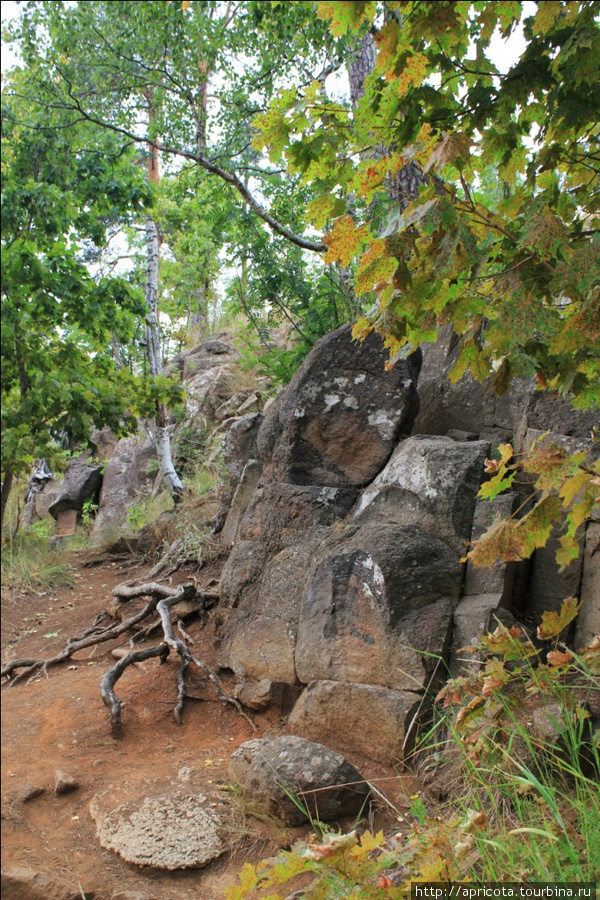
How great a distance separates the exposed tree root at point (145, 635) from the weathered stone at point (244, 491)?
873 mm

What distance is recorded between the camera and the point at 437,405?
6008mm

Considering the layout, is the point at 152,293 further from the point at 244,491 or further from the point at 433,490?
the point at 433,490

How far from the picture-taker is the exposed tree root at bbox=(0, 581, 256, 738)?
12.9ft

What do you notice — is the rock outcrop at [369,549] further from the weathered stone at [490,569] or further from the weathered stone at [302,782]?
the weathered stone at [302,782]

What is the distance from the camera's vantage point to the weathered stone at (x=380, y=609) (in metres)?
4.27

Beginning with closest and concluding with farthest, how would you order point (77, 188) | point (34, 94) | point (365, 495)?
1. point (77, 188)
2. point (34, 94)
3. point (365, 495)

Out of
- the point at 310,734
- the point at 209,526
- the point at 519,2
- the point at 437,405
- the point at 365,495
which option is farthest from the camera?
the point at 209,526

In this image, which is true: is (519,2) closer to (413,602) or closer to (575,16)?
(575,16)

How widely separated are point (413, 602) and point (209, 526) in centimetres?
394

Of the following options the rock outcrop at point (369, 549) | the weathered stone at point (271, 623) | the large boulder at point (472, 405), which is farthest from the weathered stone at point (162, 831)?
the large boulder at point (472, 405)

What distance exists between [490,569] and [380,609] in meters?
0.76

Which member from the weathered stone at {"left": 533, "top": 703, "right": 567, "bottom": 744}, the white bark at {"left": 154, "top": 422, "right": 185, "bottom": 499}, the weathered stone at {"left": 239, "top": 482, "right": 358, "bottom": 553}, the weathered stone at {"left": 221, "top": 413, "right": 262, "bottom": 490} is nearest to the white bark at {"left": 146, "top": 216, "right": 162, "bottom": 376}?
the weathered stone at {"left": 239, "top": 482, "right": 358, "bottom": 553}

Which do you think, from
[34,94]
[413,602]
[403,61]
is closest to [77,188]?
[34,94]

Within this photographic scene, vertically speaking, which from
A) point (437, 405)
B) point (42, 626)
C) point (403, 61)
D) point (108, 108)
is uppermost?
point (108, 108)
